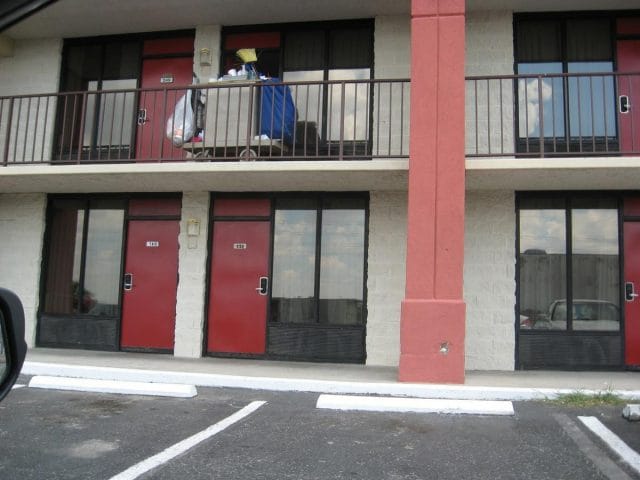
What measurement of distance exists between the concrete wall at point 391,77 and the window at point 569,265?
235 centimetres

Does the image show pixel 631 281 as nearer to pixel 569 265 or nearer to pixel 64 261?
pixel 569 265

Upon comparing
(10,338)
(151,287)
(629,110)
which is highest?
(629,110)

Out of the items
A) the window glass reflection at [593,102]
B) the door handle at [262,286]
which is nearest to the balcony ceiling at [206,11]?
the window glass reflection at [593,102]

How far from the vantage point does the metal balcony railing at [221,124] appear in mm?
8719

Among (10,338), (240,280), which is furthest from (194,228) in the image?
(10,338)

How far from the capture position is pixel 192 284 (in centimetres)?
941

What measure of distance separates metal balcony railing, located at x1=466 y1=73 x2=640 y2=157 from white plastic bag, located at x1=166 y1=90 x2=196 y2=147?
4334mm

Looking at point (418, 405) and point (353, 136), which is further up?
point (353, 136)

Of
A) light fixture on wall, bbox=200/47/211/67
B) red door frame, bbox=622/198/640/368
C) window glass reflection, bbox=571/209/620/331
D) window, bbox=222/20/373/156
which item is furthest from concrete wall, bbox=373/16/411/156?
red door frame, bbox=622/198/640/368

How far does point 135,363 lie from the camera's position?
841cm

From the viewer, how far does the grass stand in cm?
638

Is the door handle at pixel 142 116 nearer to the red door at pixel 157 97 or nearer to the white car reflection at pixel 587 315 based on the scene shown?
the red door at pixel 157 97

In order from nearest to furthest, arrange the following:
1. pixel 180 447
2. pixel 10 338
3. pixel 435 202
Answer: pixel 10 338 → pixel 180 447 → pixel 435 202

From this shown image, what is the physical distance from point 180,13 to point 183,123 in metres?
2.07
